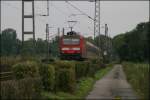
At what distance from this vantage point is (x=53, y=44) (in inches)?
3344

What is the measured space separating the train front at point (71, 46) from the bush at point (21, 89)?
2977 cm

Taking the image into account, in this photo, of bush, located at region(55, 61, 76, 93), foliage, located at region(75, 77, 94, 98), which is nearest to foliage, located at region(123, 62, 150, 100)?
foliage, located at region(75, 77, 94, 98)

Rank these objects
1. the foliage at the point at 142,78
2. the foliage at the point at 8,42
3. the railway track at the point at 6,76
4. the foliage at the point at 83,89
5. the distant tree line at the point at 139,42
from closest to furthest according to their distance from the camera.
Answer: the distant tree line at the point at 139,42
the foliage at the point at 142,78
the railway track at the point at 6,76
the foliage at the point at 83,89
the foliage at the point at 8,42

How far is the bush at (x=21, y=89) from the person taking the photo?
14508 millimetres

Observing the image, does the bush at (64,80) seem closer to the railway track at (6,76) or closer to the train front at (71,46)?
the railway track at (6,76)

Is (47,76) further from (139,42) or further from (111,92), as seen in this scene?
(111,92)

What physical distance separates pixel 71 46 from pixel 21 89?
33.1 metres

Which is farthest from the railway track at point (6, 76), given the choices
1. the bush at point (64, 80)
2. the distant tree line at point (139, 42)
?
the distant tree line at point (139, 42)

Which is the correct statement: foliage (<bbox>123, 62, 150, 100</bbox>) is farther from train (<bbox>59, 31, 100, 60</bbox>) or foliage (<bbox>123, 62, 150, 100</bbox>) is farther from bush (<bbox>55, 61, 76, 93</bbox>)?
train (<bbox>59, 31, 100, 60</bbox>)

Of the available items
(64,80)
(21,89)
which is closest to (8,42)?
(64,80)

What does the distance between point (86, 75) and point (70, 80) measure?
19587mm

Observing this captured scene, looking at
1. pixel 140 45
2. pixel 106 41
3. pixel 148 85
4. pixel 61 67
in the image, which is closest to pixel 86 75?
pixel 61 67

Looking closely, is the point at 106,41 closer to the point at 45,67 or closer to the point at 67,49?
the point at 67,49

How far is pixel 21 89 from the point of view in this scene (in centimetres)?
1582
